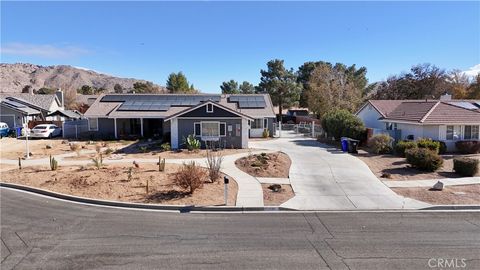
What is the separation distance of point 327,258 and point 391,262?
4.27 ft

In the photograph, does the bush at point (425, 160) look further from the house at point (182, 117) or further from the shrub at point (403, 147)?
the house at point (182, 117)

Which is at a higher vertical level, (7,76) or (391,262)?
(7,76)

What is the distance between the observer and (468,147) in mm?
24328

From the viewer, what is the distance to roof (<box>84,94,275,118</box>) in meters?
34.9

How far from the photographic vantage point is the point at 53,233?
30.3 feet

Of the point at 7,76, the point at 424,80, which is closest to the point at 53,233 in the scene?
the point at 424,80

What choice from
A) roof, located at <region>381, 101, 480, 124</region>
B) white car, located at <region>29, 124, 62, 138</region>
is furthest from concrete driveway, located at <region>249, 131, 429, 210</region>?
white car, located at <region>29, 124, 62, 138</region>

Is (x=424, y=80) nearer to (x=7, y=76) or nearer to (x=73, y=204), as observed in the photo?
(x=73, y=204)

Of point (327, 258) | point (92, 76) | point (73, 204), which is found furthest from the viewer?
point (92, 76)

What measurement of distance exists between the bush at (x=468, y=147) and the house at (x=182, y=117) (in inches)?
591

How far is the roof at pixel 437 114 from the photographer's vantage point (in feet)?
83.5

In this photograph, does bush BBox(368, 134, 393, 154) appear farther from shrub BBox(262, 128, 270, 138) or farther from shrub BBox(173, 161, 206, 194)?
shrub BBox(173, 161, 206, 194)

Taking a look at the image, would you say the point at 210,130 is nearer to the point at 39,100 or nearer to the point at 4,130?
the point at 4,130

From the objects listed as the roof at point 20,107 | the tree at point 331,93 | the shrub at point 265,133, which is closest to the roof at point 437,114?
the shrub at point 265,133
